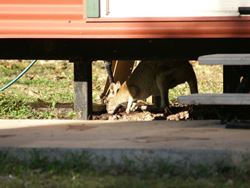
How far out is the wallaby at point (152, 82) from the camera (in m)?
9.70

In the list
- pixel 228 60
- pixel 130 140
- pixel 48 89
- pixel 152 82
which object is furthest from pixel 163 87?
pixel 130 140

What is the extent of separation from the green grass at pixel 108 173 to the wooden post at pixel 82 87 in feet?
10.1

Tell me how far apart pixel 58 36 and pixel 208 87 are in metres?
5.81

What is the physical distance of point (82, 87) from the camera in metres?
8.32

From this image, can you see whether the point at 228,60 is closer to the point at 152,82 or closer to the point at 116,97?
the point at 152,82

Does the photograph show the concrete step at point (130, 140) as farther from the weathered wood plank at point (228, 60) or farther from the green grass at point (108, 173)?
the weathered wood plank at point (228, 60)

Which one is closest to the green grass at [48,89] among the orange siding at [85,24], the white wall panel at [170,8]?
the orange siding at [85,24]

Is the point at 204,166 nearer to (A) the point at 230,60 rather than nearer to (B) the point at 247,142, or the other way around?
(B) the point at 247,142

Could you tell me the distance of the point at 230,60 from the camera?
6.55m

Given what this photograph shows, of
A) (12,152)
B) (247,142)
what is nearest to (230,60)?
(247,142)

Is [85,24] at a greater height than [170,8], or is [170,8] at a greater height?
[170,8]

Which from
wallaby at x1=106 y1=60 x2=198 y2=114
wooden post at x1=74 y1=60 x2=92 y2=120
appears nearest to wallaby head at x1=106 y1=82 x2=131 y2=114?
wallaby at x1=106 y1=60 x2=198 y2=114

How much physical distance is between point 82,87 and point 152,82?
7.25ft

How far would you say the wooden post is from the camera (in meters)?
8.30
